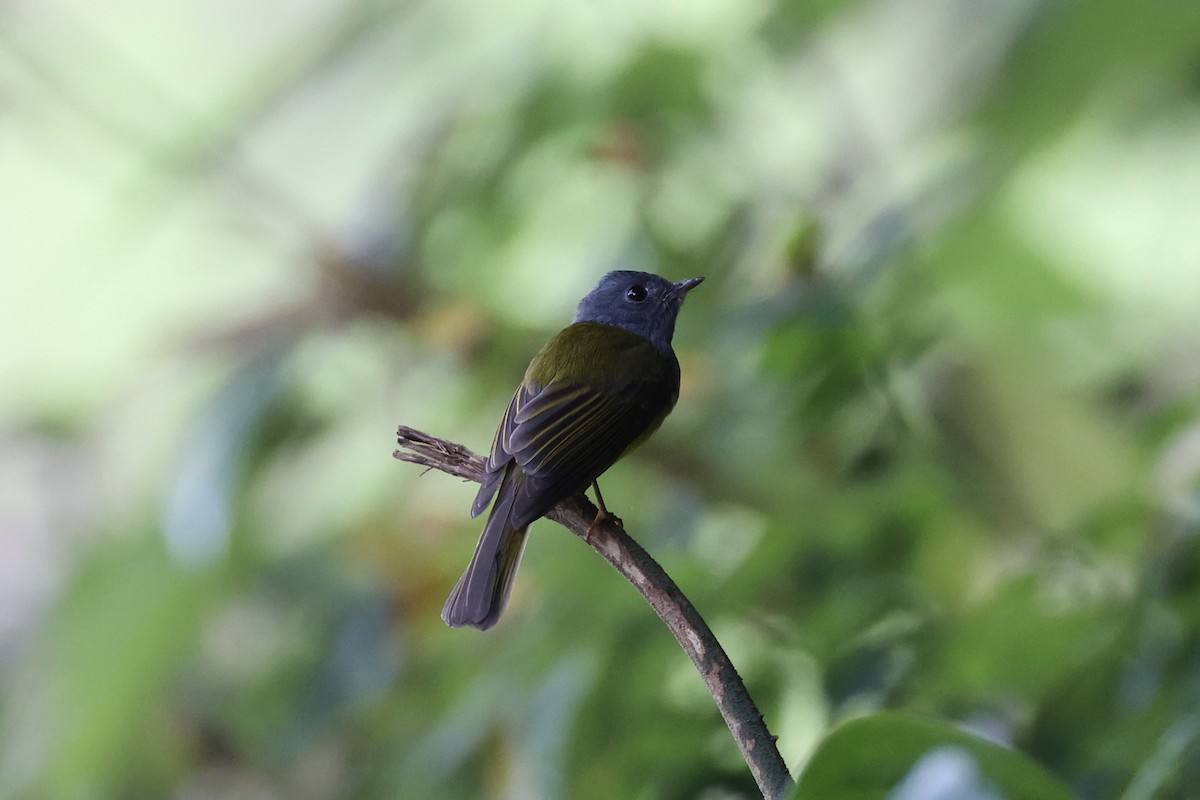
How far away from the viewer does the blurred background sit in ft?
3.23

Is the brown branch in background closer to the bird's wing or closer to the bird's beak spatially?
the bird's wing

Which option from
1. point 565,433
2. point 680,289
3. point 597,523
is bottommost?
point 597,523

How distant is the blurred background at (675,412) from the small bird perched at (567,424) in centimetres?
12

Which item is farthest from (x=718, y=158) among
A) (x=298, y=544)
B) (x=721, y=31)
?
(x=298, y=544)

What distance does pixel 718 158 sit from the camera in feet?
5.01

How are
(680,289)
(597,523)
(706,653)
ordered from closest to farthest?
(706,653), (597,523), (680,289)

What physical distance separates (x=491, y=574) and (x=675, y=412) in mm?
824

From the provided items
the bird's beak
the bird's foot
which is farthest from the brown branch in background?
the bird's beak

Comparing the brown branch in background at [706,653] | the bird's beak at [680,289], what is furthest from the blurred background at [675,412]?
the brown branch in background at [706,653]

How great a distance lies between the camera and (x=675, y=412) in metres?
1.45

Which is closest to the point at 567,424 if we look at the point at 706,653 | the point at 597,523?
the point at 597,523

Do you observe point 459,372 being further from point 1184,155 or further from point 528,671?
point 1184,155

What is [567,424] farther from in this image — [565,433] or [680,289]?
[680,289]

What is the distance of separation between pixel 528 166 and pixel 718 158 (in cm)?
26
